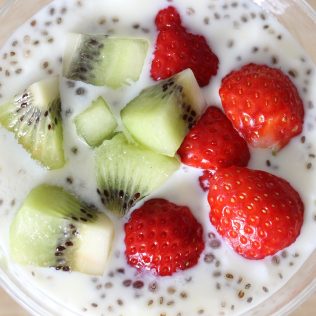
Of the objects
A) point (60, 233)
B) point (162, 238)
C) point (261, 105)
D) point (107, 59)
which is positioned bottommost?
point (60, 233)

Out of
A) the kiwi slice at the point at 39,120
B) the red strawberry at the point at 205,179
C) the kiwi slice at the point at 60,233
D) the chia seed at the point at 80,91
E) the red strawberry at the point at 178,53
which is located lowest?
the kiwi slice at the point at 60,233

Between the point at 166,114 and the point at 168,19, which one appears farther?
the point at 168,19

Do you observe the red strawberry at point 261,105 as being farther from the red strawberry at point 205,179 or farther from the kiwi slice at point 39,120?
the kiwi slice at point 39,120

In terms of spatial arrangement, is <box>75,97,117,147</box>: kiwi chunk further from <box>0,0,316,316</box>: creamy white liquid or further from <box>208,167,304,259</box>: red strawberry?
<box>208,167,304,259</box>: red strawberry

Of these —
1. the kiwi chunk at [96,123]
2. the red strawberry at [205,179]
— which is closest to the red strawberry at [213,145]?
the red strawberry at [205,179]

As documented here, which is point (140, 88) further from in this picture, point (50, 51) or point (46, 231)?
point (46, 231)

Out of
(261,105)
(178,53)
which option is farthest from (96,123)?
(261,105)

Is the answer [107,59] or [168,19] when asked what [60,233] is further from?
[168,19]
